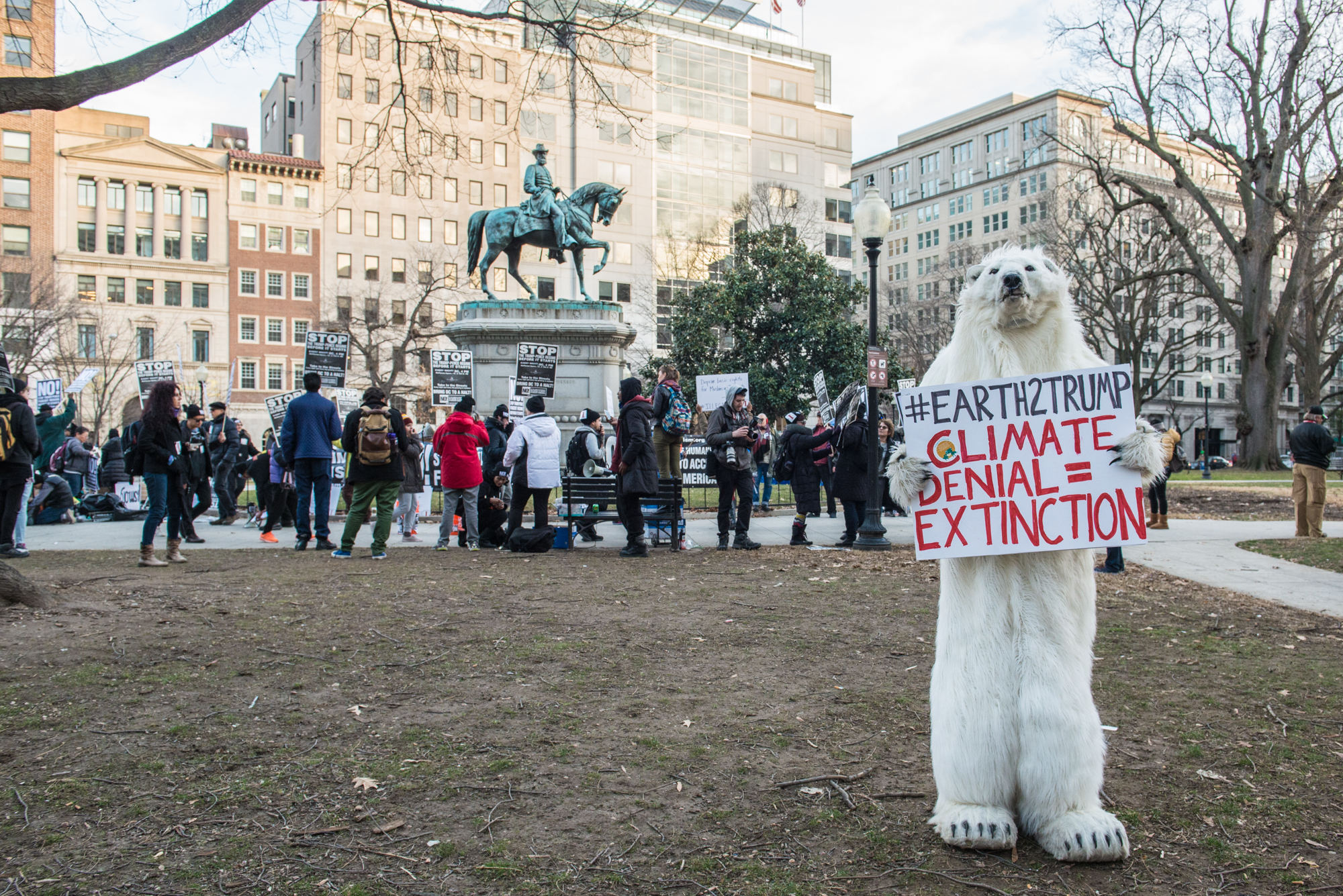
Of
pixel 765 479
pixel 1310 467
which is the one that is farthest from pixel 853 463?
pixel 765 479

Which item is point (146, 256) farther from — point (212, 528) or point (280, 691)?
point (280, 691)

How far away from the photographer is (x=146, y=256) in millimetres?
58844

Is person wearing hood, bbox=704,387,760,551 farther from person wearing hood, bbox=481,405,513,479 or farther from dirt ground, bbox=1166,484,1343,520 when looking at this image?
dirt ground, bbox=1166,484,1343,520

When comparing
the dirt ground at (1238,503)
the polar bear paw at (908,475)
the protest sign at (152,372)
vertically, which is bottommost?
the dirt ground at (1238,503)

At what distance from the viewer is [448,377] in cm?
1688

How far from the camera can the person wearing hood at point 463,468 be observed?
11625 mm

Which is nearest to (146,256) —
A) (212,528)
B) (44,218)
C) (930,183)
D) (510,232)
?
(44,218)

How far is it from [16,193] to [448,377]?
54.9 meters

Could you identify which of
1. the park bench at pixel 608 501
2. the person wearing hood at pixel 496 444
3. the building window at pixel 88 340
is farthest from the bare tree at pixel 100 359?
the park bench at pixel 608 501

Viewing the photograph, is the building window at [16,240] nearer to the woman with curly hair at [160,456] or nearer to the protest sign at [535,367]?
the protest sign at [535,367]

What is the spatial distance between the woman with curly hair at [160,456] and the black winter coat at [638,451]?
15.3 feet

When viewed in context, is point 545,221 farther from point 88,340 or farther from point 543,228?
point 88,340

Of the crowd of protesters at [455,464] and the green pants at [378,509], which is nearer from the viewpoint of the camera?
the crowd of protesters at [455,464]

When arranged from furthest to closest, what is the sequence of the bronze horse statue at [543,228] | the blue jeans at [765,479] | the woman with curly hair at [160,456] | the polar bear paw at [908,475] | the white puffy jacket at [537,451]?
the bronze horse statue at [543,228]
the blue jeans at [765,479]
the white puffy jacket at [537,451]
the woman with curly hair at [160,456]
the polar bear paw at [908,475]
